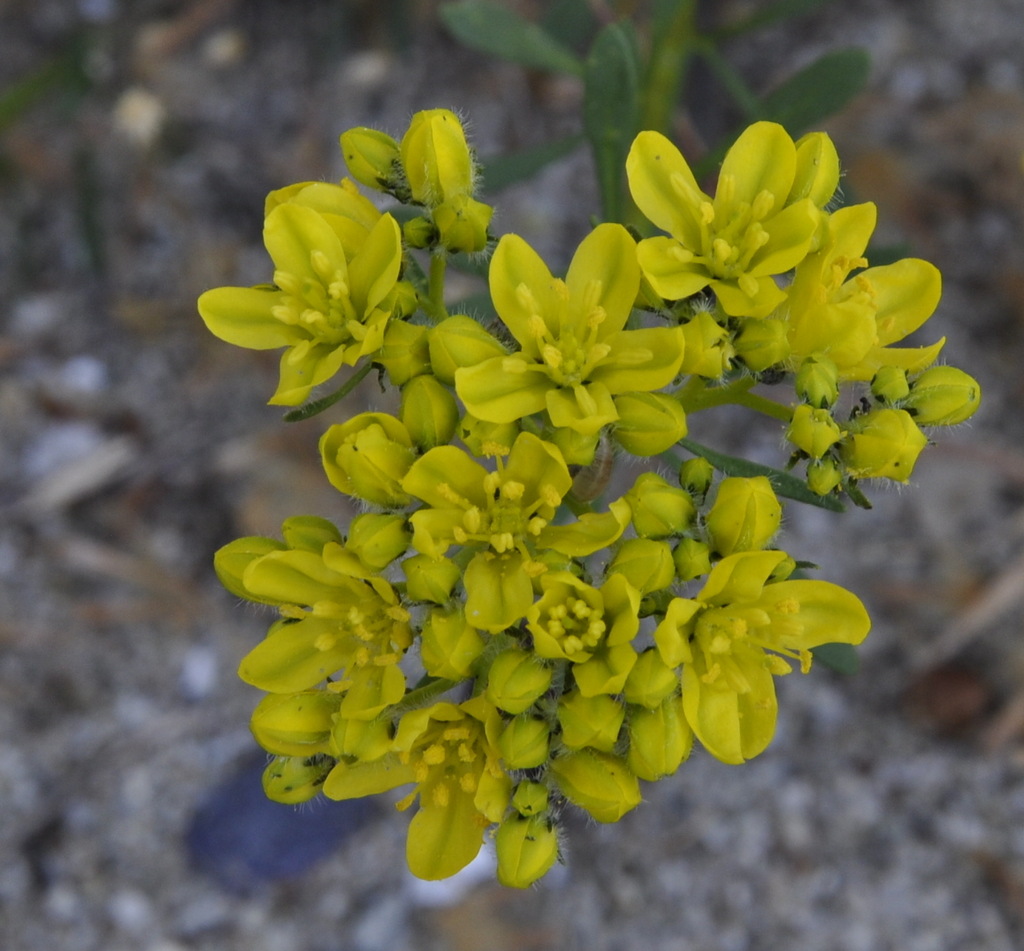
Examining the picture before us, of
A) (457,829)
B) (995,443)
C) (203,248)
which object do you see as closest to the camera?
(457,829)

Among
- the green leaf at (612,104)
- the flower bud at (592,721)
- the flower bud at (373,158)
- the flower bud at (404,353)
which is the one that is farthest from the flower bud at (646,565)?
the green leaf at (612,104)

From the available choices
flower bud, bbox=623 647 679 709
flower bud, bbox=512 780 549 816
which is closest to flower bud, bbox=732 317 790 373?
flower bud, bbox=623 647 679 709

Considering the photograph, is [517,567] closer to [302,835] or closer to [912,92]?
[302,835]

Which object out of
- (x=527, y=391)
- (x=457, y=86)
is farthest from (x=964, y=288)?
(x=527, y=391)

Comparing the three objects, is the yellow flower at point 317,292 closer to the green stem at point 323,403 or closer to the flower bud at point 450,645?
the green stem at point 323,403

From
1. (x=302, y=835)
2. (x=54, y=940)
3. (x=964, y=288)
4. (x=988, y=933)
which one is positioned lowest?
(x=54, y=940)

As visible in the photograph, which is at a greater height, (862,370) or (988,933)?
(862,370)

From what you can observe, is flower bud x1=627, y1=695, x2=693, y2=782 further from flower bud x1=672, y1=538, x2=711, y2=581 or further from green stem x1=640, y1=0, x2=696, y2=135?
green stem x1=640, y1=0, x2=696, y2=135
